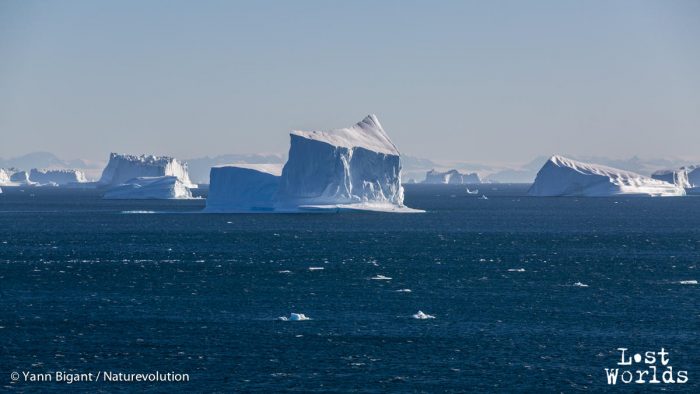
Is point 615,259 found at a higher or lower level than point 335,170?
lower

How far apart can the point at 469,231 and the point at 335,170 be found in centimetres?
1753

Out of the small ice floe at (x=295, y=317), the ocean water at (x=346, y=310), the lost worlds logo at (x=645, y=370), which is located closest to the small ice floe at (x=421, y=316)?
the ocean water at (x=346, y=310)

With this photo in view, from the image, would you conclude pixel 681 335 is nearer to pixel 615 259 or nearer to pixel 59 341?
pixel 59 341

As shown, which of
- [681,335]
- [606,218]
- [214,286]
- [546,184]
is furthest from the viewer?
[546,184]

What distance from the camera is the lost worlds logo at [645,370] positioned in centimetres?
3525

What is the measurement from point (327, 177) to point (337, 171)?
134 centimetres

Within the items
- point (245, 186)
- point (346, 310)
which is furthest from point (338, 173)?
point (346, 310)

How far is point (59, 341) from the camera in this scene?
40.9m

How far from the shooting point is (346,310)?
4875cm

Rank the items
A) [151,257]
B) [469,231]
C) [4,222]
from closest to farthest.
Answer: [151,257] < [469,231] < [4,222]

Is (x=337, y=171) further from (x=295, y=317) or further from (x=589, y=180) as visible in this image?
(x=589, y=180)

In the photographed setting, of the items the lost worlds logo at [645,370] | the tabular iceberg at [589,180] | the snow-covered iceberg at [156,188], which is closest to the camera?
the lost worlds logo at [645,370]

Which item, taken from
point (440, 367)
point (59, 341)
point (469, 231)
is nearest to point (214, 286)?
point (59, 341)

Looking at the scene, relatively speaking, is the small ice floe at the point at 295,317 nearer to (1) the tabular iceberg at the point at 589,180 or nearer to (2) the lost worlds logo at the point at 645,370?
(2) the lost worlds logo at the point at 645,370
